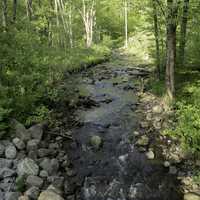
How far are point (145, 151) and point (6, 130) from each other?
4.59m

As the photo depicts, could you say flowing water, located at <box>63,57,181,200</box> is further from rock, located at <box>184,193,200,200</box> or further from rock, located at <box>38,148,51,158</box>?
rock, located at <box>38,148,51,158</box>

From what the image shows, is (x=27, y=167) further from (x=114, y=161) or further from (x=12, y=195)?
(x=114, y=161)

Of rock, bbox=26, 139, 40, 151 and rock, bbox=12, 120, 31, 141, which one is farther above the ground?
rock, bbox=12, 120, 31, 141

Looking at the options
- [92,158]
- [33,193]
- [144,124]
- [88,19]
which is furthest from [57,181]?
[88,19]

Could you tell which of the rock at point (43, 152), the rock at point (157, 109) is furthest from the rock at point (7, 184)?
the rock at point (157, 109)

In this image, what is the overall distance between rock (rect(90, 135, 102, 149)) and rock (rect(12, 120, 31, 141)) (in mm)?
2084

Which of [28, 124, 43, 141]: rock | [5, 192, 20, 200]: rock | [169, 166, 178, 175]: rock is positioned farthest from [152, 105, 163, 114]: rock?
[5, 192, 20, 200]: rock

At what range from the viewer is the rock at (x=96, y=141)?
874 cm

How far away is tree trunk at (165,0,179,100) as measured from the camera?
A: 9570 millimetres

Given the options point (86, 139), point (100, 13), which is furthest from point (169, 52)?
point (100, 13)

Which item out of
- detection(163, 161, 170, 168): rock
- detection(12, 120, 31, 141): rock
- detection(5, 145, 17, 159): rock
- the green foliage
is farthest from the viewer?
detection(12, 120, 31, 141): rock

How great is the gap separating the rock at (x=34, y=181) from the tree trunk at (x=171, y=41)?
6.16 m

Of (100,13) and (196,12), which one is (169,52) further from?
(100,13)

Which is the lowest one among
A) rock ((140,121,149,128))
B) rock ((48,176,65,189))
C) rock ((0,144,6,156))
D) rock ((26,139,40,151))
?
rock ((48,176,65,189))
